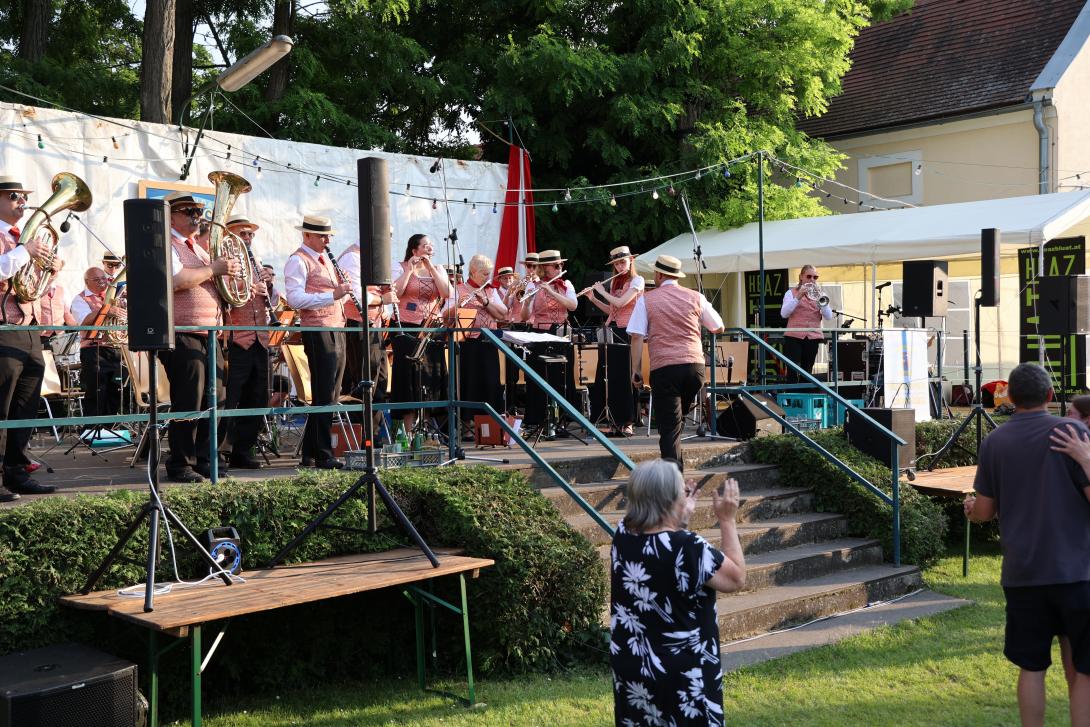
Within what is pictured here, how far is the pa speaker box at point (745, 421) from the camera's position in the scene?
9.79 m

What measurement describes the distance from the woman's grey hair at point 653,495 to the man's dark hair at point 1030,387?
76.8 inches

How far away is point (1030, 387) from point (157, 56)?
43.9 ft

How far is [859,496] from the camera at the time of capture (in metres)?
8.87

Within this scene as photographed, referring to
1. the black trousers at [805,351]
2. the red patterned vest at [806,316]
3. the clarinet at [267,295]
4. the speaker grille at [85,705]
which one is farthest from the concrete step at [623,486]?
the red patterned vest at [806,316]

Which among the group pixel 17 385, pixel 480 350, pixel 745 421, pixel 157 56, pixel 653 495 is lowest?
pixel 745 421

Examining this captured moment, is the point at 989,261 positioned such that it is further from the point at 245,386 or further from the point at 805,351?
the point at 245,386

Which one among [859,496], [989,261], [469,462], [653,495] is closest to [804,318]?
[989,261]

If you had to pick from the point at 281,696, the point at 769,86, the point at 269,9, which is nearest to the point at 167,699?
the point at 281,696

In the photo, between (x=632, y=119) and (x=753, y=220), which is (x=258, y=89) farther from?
(x=753, y=220)

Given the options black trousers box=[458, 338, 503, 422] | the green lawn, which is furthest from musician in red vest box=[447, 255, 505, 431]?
the green lawn

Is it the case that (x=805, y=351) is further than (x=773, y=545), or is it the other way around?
(x=805, y=351)

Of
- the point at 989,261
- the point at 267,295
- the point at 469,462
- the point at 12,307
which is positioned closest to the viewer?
the point at 12,307

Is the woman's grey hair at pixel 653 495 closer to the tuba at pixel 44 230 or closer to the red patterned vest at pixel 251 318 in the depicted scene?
the tuba at pixel 44 230

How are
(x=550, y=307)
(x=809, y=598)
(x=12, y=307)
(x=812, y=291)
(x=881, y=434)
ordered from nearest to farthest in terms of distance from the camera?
(x=12, y=307) → (x=809, y=598) → (x=881, y=434) → (x=550, y=307) → (x=812, y=291)
